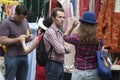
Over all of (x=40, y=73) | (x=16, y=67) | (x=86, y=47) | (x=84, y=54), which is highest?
(x=86, y=47)

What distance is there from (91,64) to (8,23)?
1.78m

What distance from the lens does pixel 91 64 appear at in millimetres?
5531

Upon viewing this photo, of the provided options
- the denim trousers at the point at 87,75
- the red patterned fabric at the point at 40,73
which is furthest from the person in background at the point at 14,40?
the denim trousers at the point at 87,75

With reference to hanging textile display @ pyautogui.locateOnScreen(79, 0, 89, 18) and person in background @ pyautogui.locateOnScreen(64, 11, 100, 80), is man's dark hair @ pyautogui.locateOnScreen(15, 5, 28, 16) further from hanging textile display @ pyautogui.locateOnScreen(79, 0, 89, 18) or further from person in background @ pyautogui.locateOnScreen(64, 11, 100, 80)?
person in background @ pyautogui.locateOnScreen(64, 11, 100, 80)

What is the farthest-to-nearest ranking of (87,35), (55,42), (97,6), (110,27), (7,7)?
(7,7) → (97,6) → (110,27) → (55,42) → (87,35)

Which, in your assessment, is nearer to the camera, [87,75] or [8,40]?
[87,75]

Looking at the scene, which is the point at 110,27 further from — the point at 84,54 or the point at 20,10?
the point at 20,10

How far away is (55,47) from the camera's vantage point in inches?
222

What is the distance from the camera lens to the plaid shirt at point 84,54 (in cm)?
544

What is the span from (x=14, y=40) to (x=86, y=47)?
5.12 feet

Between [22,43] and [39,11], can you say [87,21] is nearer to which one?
[22,43]

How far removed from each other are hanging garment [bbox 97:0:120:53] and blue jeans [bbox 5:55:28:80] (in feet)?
4.94

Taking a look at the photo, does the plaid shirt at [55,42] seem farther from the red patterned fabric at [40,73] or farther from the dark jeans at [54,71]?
the red patterned fabric at [40,73]

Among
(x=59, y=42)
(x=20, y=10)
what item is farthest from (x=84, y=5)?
(x=59, y=42)
